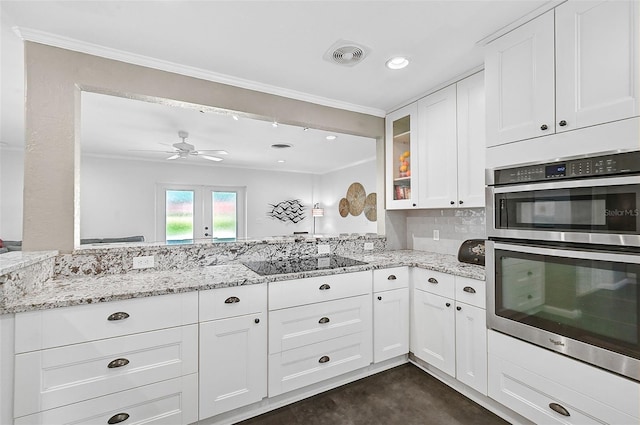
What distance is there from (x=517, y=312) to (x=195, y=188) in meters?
6.26

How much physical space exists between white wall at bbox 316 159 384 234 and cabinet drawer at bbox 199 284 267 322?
4.06 m

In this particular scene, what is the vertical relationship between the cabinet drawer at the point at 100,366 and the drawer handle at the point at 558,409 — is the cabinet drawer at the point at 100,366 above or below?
above

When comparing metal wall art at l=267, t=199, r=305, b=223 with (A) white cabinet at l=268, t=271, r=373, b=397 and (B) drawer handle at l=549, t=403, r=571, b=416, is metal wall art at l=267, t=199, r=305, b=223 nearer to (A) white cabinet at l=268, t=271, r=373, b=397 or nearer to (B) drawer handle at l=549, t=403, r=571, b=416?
(A) white cabinet at l=268, t=271, r=373, b=397

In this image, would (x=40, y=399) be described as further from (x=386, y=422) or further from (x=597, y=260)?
(x=597, y=260)

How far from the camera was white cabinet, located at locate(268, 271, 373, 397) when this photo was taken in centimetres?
190

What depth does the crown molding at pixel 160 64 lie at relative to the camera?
1771 millimetres

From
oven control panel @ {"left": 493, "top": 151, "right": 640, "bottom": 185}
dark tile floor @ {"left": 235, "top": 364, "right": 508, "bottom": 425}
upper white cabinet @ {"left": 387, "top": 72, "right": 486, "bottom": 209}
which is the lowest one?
dark tile floor @ {"left": 235, "top": 364, "right": 508, "bottom": 425}

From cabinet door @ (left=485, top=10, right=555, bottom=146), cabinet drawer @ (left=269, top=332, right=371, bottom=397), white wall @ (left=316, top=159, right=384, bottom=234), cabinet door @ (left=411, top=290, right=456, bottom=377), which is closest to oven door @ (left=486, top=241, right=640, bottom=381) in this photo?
cabinet door @ (left=411, top=290, right=456, bottom=377)

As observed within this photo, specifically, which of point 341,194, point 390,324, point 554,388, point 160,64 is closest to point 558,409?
point 554,388

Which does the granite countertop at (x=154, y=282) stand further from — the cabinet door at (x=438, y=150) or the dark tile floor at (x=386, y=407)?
the dark tile floor at (x=386, y=407)

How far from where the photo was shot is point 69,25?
1705mm

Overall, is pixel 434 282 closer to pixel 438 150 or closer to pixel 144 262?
pixel 438 150

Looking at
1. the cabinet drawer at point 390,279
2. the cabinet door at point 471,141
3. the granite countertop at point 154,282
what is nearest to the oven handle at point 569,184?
the cabinet door at point 471,141

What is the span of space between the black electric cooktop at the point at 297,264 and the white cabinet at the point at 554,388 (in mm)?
1110
